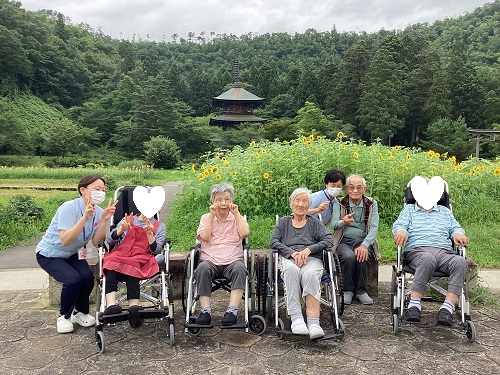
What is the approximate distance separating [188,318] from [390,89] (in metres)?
30.9

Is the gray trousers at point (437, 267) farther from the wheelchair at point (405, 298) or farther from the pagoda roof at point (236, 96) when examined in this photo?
the pagoda roof at point (236, 96)

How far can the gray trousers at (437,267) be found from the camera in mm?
3025

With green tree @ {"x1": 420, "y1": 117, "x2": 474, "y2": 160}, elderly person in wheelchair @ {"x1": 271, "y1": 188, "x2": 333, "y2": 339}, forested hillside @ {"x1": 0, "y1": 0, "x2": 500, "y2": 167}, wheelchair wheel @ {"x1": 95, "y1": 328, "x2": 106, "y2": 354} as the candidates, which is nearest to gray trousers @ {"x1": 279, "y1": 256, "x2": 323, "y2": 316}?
elderly person in wheelchair @ {"x1": 271, "y1": 188, "x2": 333, "y2": 339}

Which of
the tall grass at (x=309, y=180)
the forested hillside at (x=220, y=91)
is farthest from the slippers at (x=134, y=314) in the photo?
the forested hillside at (x=220, y=91)

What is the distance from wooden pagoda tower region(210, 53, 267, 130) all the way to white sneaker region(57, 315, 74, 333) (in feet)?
112

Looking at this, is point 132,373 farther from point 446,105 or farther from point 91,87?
point 91,87

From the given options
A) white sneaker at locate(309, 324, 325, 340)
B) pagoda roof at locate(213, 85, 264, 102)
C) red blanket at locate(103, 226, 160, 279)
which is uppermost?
pagoda roof at locate(213, 85, 264, 102)

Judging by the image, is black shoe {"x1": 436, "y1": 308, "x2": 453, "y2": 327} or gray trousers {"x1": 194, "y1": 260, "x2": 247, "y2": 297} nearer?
black shoe {"x1": 436, "y1": 308, "x2": 453, "y2": 327}

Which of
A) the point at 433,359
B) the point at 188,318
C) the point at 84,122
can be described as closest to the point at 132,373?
the point at 188,318

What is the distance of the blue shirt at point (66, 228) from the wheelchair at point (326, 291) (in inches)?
52.6

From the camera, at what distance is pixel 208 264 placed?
3168 millimetres

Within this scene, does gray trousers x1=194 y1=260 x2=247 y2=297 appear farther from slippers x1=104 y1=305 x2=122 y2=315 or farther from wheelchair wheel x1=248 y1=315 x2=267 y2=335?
slippers x1=104 y1=305 x2=122 y2=315

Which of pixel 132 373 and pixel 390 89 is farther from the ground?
pixel 390 89

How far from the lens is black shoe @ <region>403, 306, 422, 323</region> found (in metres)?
2.95
